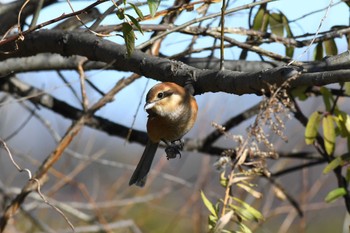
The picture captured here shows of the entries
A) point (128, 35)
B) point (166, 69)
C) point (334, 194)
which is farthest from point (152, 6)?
point (334, 194)

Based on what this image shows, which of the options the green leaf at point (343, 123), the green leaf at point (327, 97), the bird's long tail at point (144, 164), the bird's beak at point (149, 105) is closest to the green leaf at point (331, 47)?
the green leaf at point (327, 97)

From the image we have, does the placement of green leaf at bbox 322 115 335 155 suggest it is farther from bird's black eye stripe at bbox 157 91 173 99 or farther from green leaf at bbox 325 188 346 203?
bird's black eye stripe at bbox 157 91 173 99

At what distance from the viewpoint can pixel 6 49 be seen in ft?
8.07

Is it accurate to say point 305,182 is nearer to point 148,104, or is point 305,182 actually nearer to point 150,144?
point 150,144

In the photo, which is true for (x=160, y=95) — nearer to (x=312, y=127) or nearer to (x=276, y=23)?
(x=312, y=127)

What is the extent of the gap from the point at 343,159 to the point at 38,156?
6.34 meters

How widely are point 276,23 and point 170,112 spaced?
1063 millimetres

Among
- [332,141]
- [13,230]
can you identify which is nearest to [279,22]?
[332,141]

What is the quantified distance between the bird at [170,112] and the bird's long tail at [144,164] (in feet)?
0.50

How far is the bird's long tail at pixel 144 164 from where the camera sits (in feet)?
7.97

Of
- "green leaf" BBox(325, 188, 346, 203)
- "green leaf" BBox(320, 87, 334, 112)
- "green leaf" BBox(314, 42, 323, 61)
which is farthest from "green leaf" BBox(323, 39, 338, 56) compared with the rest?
"green leaf" BBox(325, 188, 346, 203)

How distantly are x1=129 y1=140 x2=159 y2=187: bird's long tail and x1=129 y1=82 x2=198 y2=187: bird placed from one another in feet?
0.50

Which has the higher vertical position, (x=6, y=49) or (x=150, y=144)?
(x=6, y=49)

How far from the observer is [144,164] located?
8.05 ft
